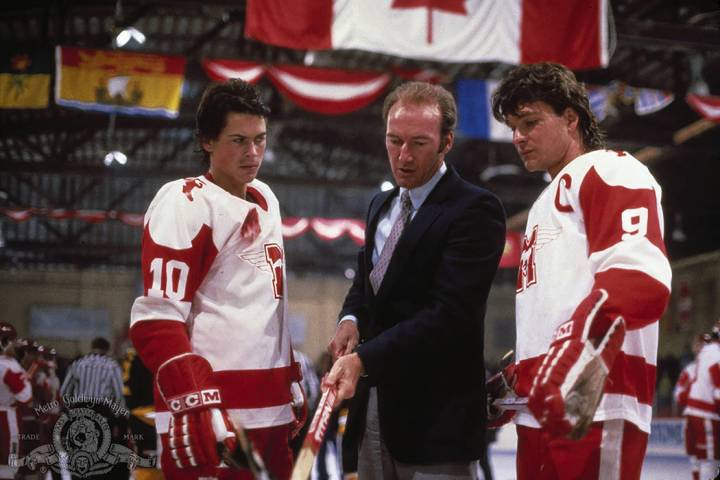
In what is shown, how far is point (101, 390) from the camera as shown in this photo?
5.84m

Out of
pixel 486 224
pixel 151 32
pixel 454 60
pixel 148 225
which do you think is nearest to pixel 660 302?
pixel 486 224

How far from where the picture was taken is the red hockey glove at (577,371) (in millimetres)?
1511

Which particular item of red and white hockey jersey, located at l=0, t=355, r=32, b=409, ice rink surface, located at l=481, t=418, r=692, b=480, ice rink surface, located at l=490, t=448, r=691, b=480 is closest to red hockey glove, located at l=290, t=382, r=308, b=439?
red and white hockey jersey, located at l=0, t=355, r=32, b=409

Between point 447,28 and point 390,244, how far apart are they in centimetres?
579

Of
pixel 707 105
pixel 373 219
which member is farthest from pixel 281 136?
pixel 373 219

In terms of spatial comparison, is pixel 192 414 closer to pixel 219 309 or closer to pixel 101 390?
pixel 219 309

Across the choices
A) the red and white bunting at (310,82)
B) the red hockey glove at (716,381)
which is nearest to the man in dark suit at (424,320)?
the red hockey glove at (716,381)

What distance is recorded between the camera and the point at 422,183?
2260mm

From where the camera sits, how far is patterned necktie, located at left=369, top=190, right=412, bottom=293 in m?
2.25

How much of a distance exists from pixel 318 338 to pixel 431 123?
22.1m

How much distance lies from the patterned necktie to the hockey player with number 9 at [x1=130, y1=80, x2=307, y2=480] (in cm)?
29

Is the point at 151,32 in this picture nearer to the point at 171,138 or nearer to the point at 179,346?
the point at 171,138

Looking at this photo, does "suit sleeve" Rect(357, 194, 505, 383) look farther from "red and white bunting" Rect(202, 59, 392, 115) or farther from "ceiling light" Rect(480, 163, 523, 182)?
"ceiling light" Rect(480, 163, 523, 182)

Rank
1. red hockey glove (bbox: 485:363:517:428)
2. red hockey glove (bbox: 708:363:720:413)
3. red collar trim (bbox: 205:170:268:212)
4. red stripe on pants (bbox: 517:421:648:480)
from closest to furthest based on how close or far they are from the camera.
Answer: red stripe on pants (bbox: 517:421:648:480), red hockey glove (bbox: 485:363:517:428), red collar trim (bbox: 205:170:268:212), red hockey glove (bbox: 708:363:720:413)
